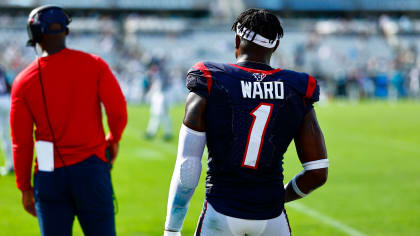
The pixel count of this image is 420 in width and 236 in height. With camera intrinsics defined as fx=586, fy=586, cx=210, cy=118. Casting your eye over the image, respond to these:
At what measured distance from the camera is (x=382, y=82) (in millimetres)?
36406

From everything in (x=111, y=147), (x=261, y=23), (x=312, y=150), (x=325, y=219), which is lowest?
(x=325, y=219)

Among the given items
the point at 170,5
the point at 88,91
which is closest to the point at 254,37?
the point at 88,91

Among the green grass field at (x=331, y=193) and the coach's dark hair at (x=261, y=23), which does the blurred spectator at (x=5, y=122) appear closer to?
the green grass field at (x=331, y=193)

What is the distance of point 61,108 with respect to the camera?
3434 mm

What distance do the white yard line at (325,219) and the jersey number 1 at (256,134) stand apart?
416 cm

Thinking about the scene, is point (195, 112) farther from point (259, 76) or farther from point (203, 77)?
point (259, 76)

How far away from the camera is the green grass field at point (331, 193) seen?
6805mm

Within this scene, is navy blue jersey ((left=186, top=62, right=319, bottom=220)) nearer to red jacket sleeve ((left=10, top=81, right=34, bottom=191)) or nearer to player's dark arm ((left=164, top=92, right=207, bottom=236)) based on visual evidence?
player's dark arm ((left=164, top=92, right=207, bottom=236))

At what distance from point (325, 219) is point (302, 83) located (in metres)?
4.68

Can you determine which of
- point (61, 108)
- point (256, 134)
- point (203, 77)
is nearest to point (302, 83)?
point (256, 134)

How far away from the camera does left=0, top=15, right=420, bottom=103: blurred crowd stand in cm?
3406

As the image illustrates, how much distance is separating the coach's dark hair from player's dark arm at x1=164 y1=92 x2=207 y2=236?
434mm

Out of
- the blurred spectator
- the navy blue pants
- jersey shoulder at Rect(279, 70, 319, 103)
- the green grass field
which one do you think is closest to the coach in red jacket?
the navy blue pants

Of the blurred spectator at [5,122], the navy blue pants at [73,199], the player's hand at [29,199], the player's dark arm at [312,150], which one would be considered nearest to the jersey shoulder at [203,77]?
the player's dark arm at [312,150]
